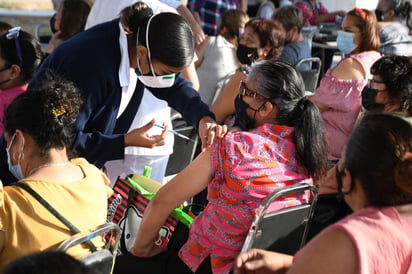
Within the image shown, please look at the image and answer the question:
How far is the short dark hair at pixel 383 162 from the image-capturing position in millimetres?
1527

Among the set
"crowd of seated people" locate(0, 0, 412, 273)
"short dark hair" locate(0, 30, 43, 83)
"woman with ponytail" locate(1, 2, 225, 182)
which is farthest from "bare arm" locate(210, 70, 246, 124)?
"woman with ponytail" locate(1, 2, 225, 182)

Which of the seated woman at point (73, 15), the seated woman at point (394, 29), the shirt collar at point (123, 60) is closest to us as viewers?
the shirt collar at point (123, 60)

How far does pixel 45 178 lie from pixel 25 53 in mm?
1521

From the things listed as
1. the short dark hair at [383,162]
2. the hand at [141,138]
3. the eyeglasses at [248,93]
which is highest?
the short dark hair at [383,162]

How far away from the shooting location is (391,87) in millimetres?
3438

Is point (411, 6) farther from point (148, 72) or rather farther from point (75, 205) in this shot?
point (75, 205)

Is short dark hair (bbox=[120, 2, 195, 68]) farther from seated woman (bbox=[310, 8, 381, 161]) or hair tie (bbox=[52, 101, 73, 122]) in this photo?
seated woman (bbox=[310, 8, 381, 161])

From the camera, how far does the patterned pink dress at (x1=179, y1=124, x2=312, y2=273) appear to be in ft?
7.45

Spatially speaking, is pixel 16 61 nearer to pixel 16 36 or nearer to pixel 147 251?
pixel 16 36

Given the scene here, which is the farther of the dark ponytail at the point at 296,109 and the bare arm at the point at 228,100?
the bare arm at the point at 228,100

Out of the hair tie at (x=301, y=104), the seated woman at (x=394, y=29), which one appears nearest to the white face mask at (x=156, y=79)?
the hair tie at (x=301, y=104)

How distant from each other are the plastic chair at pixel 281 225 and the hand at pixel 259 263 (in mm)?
290

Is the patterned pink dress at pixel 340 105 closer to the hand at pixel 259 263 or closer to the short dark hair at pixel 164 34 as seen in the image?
the short dark hair at pixel 164 34

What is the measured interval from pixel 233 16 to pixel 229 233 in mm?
3531
